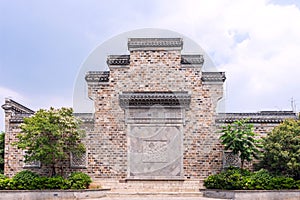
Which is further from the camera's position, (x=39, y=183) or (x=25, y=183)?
(x=39, y=183)

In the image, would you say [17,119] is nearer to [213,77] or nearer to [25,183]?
[25,183]

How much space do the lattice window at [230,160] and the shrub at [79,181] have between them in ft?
23.8

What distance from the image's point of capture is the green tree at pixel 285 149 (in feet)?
61.0

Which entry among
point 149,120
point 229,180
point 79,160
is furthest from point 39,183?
point 229,180

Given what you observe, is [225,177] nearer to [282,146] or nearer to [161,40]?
[282,146]

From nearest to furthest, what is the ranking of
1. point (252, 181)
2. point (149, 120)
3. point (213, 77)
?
point (252, 181), point (149, 120), point (213, 77)

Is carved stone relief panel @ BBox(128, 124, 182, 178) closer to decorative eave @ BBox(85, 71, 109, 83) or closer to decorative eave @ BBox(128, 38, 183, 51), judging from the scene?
decorative eave @ BBox(85, 71, 109, 83)

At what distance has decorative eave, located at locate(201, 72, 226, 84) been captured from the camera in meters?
22.3

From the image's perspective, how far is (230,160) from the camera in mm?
21688

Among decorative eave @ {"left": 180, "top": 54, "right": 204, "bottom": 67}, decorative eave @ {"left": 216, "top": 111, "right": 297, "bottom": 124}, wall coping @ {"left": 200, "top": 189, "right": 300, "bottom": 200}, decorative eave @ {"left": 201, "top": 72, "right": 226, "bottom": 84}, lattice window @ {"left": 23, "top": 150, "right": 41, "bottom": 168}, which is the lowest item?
wall coping @ {"left": 200, "top": 189, "right": 300, "bottom": 200}

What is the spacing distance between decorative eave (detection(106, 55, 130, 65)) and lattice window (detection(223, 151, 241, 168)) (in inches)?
292

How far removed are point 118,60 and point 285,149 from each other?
394 inches

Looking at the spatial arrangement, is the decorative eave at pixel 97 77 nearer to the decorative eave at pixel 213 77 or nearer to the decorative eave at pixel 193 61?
the decorative eave at pixel 193 61

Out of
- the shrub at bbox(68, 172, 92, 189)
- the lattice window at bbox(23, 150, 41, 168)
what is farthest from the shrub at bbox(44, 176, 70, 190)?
the lattice window at bbox(23, 150, 41, 168)
